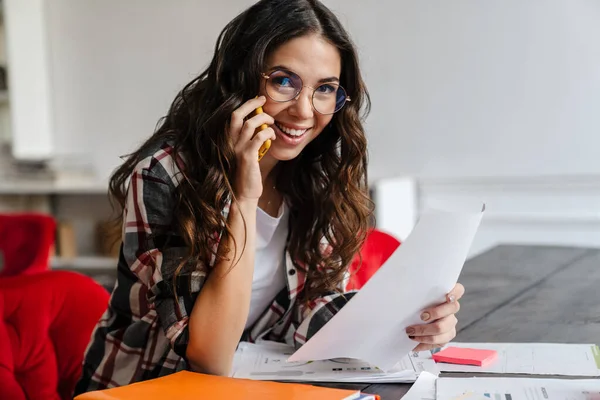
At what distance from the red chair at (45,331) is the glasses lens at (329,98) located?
2.04ft

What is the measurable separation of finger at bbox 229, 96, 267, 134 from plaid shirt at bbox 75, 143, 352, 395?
0.41 feet

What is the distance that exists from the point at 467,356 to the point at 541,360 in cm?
12

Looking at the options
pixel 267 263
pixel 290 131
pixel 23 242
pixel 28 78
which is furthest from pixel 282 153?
pixel 28 78

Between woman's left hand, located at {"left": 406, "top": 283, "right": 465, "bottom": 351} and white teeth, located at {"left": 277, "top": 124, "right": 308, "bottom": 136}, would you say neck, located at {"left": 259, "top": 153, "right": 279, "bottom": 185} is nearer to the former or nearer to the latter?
white teeth, located at {"left": 277, "top": 124, "right": 308, "bottom": 136}

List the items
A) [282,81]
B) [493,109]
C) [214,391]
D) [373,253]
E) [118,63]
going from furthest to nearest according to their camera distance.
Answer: [118,63], [493,109], [373,253], [282,81], [214,391]

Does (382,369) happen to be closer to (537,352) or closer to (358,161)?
(537,352)

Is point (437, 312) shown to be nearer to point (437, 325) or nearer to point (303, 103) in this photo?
point (437, 325)

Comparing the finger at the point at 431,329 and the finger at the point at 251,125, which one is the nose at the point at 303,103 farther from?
the finger at the point at 431,329

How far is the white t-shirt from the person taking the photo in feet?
5.05

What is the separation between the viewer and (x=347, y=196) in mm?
1531

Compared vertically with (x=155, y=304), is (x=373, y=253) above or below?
below

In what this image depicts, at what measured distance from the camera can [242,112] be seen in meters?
1.28

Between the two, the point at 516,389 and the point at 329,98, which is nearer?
the point at 516,389

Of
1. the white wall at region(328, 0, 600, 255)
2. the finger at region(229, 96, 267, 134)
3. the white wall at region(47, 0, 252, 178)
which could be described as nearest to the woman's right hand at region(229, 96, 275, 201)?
the finger at region(229, 96, 267, 134)
